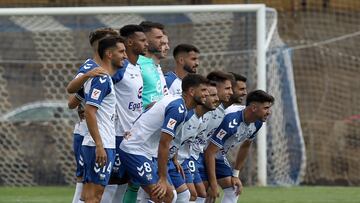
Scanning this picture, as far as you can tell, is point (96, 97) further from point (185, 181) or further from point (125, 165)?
point (185, 181)

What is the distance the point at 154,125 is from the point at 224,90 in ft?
4.37

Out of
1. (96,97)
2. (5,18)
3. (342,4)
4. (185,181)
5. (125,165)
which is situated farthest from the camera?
(342,4)

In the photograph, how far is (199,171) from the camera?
39.0 feet

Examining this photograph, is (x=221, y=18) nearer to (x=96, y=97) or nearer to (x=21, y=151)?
(x=21, y=151)

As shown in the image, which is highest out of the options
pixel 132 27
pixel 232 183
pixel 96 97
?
pixel 132 27

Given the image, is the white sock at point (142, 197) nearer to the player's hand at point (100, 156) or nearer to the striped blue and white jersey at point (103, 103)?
the striped blue and white jersey at point (103, 103)

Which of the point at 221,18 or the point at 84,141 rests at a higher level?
the point at 221,18

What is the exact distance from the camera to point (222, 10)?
17.3 m

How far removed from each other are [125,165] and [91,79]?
104 centimetres

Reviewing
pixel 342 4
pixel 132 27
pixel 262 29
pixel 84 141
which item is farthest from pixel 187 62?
pixel 342 4

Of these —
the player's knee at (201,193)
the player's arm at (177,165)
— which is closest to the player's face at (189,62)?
the player's arm at (177,165)

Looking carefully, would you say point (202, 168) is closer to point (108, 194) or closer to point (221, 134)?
point (221, 134)

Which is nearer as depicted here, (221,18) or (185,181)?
(185,181)

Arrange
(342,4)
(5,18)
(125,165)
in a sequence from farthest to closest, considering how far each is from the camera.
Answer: (342,4) < (5,18) < (125,165)
